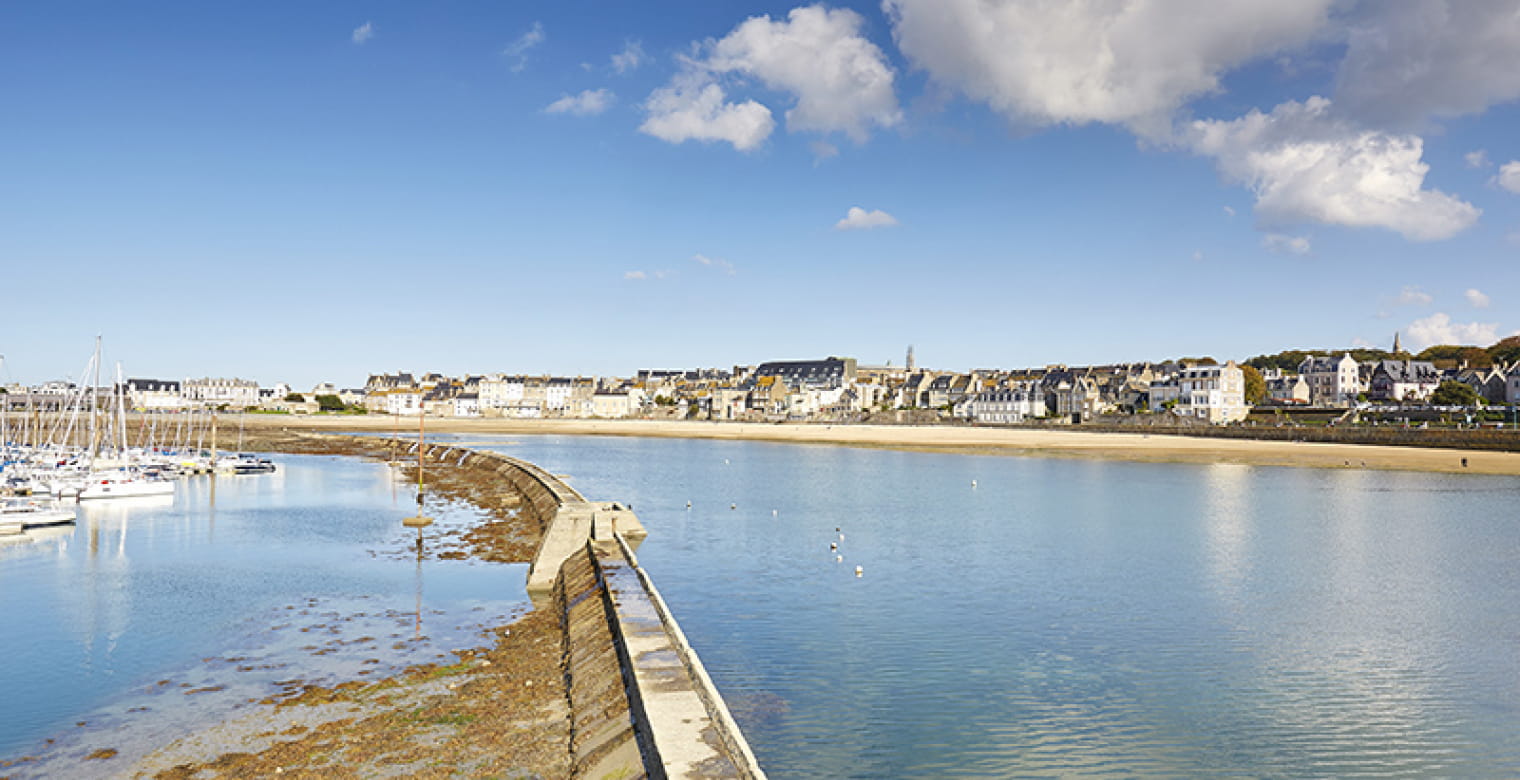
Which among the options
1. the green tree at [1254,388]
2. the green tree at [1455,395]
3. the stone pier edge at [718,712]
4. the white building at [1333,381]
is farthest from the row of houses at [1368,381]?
the stone pier edge at [718,712]

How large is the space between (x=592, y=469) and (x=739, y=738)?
45.6 meters

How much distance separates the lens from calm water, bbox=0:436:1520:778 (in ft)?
35.0

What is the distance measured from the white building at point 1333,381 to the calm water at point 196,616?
11327cm

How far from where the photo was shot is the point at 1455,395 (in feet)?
284

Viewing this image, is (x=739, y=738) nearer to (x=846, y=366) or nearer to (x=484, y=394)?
(x=846, y=366)

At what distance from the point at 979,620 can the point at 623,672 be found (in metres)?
7.93

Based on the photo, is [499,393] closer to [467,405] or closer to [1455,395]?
[467,405]

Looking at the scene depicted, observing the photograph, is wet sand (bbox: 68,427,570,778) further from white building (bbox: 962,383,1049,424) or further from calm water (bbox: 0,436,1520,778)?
white building (bbox: 962,383,1049,424)

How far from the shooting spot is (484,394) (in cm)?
16825

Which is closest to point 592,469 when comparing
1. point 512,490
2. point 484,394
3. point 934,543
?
point 512,490

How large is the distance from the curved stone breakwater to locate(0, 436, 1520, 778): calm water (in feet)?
4.03

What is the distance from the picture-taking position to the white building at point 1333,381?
10806 cm

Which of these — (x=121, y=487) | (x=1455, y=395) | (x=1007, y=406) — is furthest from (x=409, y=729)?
(x=1007, y=406)

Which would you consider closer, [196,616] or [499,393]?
[196,616]
